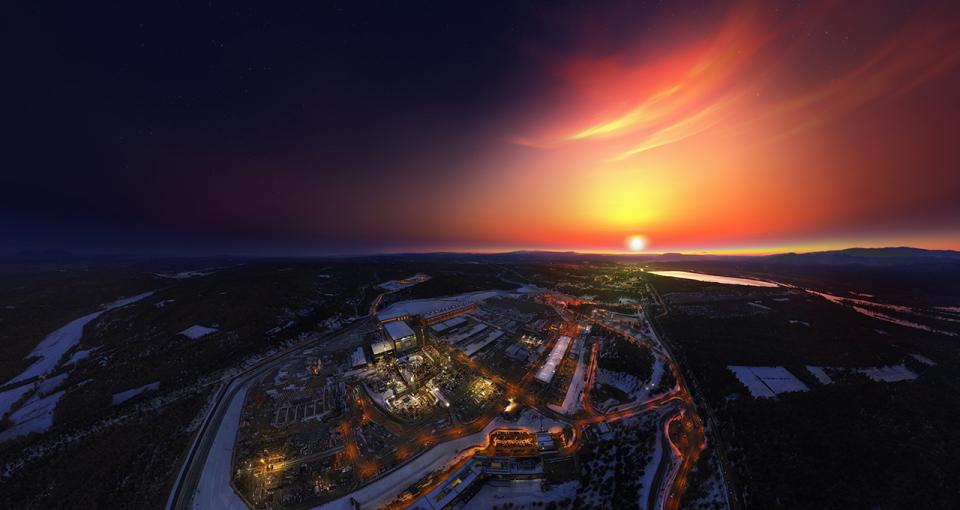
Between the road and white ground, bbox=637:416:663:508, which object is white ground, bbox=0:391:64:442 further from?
white ground, bbox=637:416:663:508

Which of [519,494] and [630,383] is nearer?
[519,494]

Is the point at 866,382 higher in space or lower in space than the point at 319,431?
higher

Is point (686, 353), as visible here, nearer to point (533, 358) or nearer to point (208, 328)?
point (533, 358)

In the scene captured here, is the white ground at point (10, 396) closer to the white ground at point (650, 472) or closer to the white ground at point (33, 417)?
the white ground at point (33, 417)

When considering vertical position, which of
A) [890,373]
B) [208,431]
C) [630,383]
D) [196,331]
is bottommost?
[208,431]

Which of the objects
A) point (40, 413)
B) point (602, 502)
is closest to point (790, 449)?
point (602, 502)

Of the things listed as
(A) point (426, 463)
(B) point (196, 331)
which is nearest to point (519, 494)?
(A) point (426, 463)

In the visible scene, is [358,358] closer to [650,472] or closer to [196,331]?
[196,331]

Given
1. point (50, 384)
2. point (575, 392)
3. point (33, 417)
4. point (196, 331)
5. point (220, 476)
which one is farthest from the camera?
point (196, 331)
